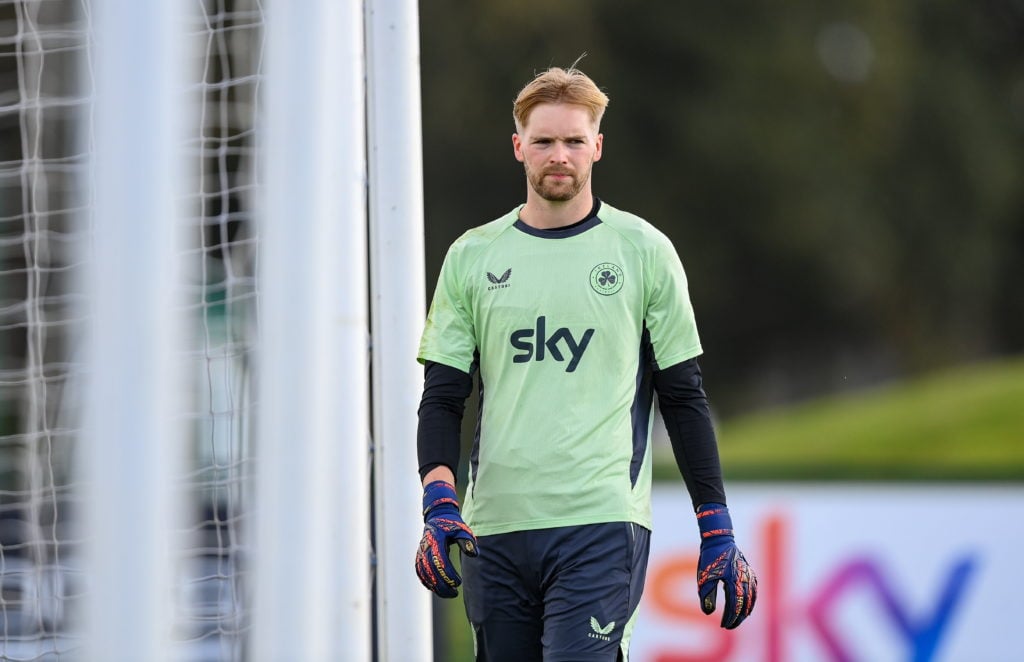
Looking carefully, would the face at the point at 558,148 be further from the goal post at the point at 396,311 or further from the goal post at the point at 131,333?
the goal post at the point at 131,333

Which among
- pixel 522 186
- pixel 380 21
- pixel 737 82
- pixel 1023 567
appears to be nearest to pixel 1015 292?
pixel 737 82

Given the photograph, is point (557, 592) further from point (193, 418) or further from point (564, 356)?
point (193, 418)

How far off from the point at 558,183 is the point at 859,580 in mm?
4607

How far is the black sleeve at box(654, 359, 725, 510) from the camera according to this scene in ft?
12.0

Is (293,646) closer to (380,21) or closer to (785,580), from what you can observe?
(380,21)

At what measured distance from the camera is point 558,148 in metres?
3.59

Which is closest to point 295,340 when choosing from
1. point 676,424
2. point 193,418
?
point 676,424

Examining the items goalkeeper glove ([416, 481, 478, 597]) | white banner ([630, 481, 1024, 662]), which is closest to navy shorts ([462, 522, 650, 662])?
goalkeeper glove ([416, 481, 478, 597])

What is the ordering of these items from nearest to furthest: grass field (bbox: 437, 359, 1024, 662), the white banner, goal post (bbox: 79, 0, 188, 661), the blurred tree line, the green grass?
1. goal post (bbox: 79, 0, 188, 661)
2. the white banner
3. grass field (bbox: 437, 359, 1024, 662)
4. the green grass
5. the blurred tree line

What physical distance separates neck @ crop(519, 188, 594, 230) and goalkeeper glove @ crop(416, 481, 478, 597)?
764mm

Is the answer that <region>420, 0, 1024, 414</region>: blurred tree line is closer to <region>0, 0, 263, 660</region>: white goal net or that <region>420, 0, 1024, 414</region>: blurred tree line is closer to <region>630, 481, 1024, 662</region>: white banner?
<region>630, 481, 1024, 662</region>: white banner

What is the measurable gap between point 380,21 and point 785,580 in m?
4.37

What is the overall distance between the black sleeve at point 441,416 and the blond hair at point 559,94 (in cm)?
67

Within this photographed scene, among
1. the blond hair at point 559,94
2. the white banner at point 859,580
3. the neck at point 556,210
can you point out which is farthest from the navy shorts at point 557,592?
the white banner at point 859,580
